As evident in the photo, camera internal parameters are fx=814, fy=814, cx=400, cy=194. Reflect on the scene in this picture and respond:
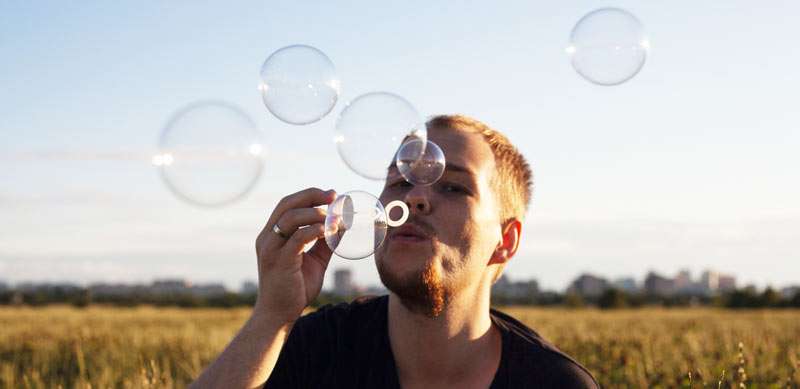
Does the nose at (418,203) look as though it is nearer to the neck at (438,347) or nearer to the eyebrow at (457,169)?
the eyebrow at (457,169)

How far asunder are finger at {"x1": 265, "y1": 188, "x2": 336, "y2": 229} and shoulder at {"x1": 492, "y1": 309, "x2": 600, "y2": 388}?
1.42m

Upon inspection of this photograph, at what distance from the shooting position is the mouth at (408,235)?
3.97m

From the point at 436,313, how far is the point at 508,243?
75cm

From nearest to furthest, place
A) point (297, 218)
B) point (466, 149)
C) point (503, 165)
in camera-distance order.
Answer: point (297, 218), point (466, 149), point (503, 165)

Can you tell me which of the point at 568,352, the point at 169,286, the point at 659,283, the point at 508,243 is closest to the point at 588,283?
the point at 659,283

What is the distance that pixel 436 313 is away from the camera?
168 inches

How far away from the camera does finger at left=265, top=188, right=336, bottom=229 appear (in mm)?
3354

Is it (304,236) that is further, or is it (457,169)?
(457,169)

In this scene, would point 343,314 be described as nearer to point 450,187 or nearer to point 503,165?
point 450,187

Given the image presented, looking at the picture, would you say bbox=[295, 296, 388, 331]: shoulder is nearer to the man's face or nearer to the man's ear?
the man's face

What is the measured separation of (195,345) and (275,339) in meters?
10.5

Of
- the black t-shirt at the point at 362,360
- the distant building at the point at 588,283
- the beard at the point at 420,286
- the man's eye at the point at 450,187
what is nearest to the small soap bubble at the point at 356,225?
the beard at the point at 420,286

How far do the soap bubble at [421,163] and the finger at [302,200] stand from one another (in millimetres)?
756

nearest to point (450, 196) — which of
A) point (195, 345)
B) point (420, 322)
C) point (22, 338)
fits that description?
point (420, 322)
